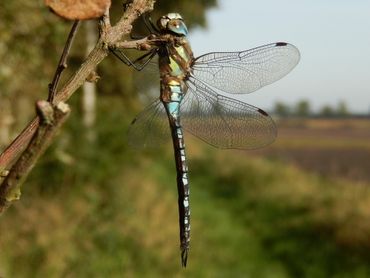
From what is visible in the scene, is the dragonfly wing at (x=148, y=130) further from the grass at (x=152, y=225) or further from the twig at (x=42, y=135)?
the grass at (x=152, y=225)

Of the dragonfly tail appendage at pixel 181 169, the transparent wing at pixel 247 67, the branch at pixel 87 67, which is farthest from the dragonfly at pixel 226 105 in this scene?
the branch at pixel 87 67

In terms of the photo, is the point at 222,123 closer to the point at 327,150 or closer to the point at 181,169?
the point at 181,169

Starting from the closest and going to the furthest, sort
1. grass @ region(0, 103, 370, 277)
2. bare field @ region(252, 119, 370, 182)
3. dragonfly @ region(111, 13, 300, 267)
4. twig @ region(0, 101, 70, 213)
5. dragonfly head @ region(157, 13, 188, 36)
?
twig @ region(0, 101, 70, 213) → dragonfly head @ region(157, 13, 188, 36) → dragonfly @ region(111, 13, 300, 267) → grass @ region(0, 103, 370, 277) → bare field @ region(252, 119, 370, 182)

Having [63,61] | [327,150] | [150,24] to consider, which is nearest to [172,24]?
[150,24]

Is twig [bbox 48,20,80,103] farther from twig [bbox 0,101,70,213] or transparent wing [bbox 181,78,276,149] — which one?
transparent wing [bbox 181,78,276,149]

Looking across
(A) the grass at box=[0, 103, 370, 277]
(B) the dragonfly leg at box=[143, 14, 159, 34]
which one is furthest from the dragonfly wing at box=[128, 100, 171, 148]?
(A) the grass at box=[0, 103, 370, 277]

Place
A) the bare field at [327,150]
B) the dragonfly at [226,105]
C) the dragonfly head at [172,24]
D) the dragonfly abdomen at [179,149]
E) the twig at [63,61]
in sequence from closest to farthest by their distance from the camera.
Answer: the twig at [63,61]
the dragonfly head at [172,24]
the dragonfly abdomen at [179,149]
the dragonfly at [226,105]
the bare field at [327,150]
